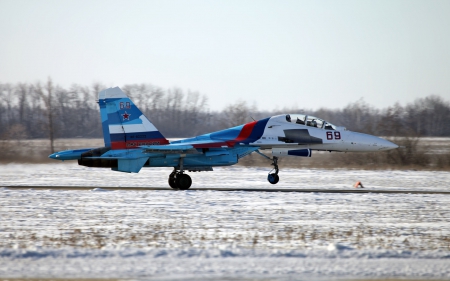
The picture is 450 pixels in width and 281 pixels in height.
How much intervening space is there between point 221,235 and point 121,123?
10.1 metres

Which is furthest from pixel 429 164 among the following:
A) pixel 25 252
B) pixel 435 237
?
pixel 25 252

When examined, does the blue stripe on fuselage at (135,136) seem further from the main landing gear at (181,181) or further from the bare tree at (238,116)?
the bare tree at (238,116)

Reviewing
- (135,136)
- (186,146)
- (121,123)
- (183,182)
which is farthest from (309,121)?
(121,123)

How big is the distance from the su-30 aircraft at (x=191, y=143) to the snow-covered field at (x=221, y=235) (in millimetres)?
1453

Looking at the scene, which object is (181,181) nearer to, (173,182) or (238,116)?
(173,182)

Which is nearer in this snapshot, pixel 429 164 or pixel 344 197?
pixel 344 197

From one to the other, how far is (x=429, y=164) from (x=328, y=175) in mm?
9772

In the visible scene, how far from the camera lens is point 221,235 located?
10.1 meters

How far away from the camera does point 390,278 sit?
7.21 meters

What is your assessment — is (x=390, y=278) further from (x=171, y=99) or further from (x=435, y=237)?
(x=171, y=99)

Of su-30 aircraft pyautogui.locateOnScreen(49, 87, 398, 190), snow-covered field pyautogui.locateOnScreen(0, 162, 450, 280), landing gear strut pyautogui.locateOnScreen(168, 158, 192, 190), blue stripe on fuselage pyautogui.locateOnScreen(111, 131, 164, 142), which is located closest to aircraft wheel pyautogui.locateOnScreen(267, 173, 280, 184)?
su-30 aircraft pyautogui.locateOnScreen(49, 87, 398, 190)

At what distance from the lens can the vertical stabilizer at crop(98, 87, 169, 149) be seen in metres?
19.3

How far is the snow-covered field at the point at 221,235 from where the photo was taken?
7625 mm

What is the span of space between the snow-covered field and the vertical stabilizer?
81.3 inches
